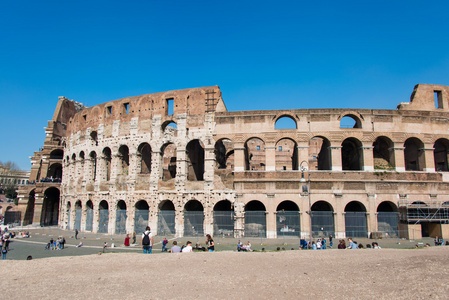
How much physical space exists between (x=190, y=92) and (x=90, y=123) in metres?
11.6

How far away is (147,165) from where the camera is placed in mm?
29672

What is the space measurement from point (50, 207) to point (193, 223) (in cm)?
2339

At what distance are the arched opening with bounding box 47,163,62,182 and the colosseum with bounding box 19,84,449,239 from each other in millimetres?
9959

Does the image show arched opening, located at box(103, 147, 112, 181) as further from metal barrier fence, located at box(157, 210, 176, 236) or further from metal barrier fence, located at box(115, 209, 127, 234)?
metal barrier fence, located at box(157, 210, 176, 236)

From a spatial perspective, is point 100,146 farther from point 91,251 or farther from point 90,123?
point 91,251

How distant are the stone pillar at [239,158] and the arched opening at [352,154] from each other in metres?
8.59

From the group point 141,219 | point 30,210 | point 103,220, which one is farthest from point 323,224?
point 30,210

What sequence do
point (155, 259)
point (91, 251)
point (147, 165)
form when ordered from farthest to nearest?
point (147, 165), point (91, 251), point (155, 259)

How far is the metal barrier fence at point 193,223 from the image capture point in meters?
23.3

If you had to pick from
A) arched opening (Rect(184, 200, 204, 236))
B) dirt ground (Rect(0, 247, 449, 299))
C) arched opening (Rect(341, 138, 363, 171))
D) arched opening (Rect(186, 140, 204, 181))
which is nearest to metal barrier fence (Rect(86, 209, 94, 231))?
arched opening (Rect(184, 200, 204, 236))

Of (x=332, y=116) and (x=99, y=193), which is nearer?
(x=332, y=116)

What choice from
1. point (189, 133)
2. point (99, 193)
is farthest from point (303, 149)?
point (99, 193)

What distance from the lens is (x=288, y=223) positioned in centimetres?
2222

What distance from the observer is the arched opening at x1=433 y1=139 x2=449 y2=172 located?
24.3m
